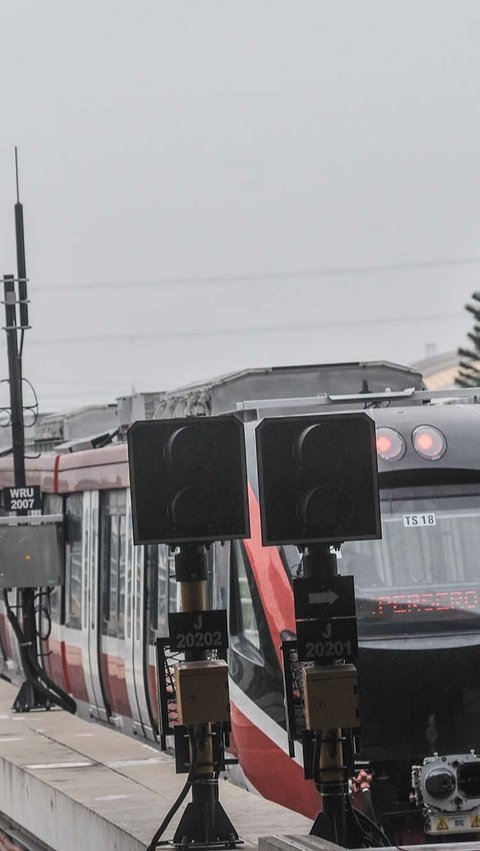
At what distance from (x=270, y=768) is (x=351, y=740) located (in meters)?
4.32

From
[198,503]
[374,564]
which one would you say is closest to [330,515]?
[198,503]


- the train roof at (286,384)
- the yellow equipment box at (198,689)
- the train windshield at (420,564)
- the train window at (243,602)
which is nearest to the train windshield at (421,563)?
the train windshield at (420,564)

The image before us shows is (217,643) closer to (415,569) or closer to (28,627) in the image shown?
(415,569)

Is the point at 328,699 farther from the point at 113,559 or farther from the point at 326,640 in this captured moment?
the point at 113,559

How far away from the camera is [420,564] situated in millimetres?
13719

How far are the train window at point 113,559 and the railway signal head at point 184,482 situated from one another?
9.55 m

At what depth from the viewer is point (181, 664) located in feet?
32.1

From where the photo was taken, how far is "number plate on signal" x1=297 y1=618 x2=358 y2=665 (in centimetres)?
943

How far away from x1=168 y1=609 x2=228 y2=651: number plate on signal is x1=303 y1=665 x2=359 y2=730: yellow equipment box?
574 mm

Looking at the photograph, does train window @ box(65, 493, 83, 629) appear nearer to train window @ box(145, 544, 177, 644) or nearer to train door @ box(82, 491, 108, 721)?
train door @ box(82, 491, 108, 721)

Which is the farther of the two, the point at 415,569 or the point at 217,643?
the point at 415,569

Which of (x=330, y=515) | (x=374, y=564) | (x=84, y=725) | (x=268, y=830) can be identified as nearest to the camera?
(x=330, y=515)

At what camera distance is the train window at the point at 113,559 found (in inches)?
765

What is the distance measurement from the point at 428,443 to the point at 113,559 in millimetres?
6551
